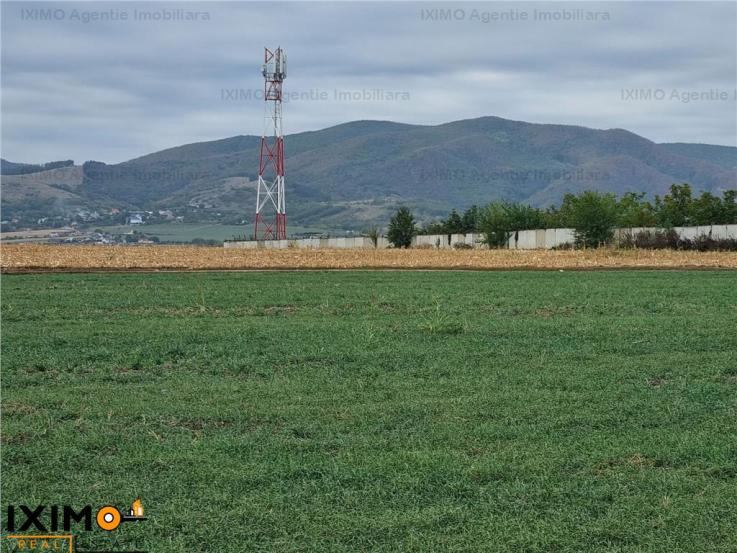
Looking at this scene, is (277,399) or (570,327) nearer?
(277,399)

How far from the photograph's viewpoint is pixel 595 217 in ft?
203

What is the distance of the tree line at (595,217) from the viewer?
6181 cm

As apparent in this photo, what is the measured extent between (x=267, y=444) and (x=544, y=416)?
2972mm

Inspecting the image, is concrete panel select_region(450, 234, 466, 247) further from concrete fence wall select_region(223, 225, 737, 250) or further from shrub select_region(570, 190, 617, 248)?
shrub select_region(570, 190, 617, 248)

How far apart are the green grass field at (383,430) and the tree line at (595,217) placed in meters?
44.9

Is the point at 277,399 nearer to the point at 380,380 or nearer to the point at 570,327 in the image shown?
the point at 380,380

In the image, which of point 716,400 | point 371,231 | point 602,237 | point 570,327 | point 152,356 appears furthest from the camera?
point 371,231

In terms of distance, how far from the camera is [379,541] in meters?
5.96

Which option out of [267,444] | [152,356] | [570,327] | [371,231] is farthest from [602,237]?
[267,444]

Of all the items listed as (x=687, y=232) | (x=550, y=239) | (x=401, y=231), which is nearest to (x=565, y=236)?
(x=550, y=239)

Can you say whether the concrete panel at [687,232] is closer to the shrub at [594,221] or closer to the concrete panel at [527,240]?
the shrub at [594,221]

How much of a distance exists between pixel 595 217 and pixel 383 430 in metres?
55.5

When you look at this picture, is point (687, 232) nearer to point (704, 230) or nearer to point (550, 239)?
point (704, 230)

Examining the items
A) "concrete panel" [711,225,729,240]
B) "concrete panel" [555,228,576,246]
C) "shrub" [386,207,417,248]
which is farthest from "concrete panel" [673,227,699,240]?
"shrub" [386,207,417,248]
